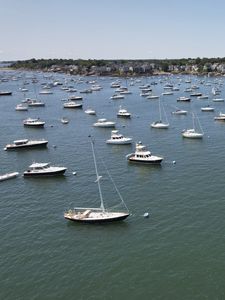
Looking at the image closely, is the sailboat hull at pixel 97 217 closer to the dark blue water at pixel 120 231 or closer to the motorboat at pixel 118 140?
the dark blue water at pixel 120 231

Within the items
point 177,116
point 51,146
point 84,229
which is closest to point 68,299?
point 84,229

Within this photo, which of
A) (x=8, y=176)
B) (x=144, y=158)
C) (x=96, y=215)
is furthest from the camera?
Answer: (x=144, y=158)

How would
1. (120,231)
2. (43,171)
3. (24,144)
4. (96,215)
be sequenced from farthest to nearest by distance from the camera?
1. (24,144)
2. (43,171)
3. (96,215)
4. (120,231)

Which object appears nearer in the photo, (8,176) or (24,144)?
(8,176)

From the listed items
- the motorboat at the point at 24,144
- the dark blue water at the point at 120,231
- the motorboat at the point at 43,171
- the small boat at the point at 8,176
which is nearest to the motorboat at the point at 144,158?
the dark blue water at the point at 120,231

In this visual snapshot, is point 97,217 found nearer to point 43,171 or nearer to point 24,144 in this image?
point 43,171

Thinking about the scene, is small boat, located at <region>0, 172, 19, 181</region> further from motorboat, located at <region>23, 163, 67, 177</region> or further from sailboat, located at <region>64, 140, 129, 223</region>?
sailboat, located at <region>64, 140, 129, 223</region>

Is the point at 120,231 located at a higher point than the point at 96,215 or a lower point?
lower

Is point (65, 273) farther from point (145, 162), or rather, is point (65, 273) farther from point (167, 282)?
point (145, 162)

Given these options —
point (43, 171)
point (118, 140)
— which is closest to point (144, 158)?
point (118, 140)
